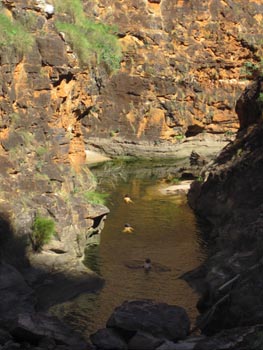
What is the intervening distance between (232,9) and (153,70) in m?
13.0

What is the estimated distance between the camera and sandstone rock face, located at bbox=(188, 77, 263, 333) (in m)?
22.6

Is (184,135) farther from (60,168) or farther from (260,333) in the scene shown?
(260,333)

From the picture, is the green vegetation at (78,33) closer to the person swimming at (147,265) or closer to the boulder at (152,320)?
the person swimming at (147,265)

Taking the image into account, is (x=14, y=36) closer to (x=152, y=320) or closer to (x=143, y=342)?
(x=152, y=320)

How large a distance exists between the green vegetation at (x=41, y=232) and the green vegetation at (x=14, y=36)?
30.2 ft

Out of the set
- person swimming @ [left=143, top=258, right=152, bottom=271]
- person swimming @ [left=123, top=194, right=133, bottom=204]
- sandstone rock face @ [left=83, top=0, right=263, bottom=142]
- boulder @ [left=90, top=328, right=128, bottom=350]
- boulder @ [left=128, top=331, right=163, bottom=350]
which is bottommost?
person swimming @ [left=123, top=194, right=133, bottom=204]

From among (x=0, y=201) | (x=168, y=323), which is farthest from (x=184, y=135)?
(x=168, y=323)

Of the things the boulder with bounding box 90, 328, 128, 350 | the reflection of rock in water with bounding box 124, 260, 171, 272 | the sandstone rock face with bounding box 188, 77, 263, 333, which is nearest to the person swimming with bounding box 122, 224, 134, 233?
the sandstone rock face with bounding box 188, 77, 263, 333

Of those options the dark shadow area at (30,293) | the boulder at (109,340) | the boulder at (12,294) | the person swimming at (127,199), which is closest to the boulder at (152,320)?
the boulder at (109,340)

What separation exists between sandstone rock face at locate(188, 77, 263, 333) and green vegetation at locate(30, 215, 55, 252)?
7290 millimetres

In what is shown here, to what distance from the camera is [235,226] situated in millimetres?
31359

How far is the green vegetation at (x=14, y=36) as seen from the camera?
30.6 m

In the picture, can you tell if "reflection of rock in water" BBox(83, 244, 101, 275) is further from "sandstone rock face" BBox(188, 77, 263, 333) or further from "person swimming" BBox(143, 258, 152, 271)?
"sandstone rock face" BBox(188, 77, 263, 333)

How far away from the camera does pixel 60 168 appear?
3353 cm
